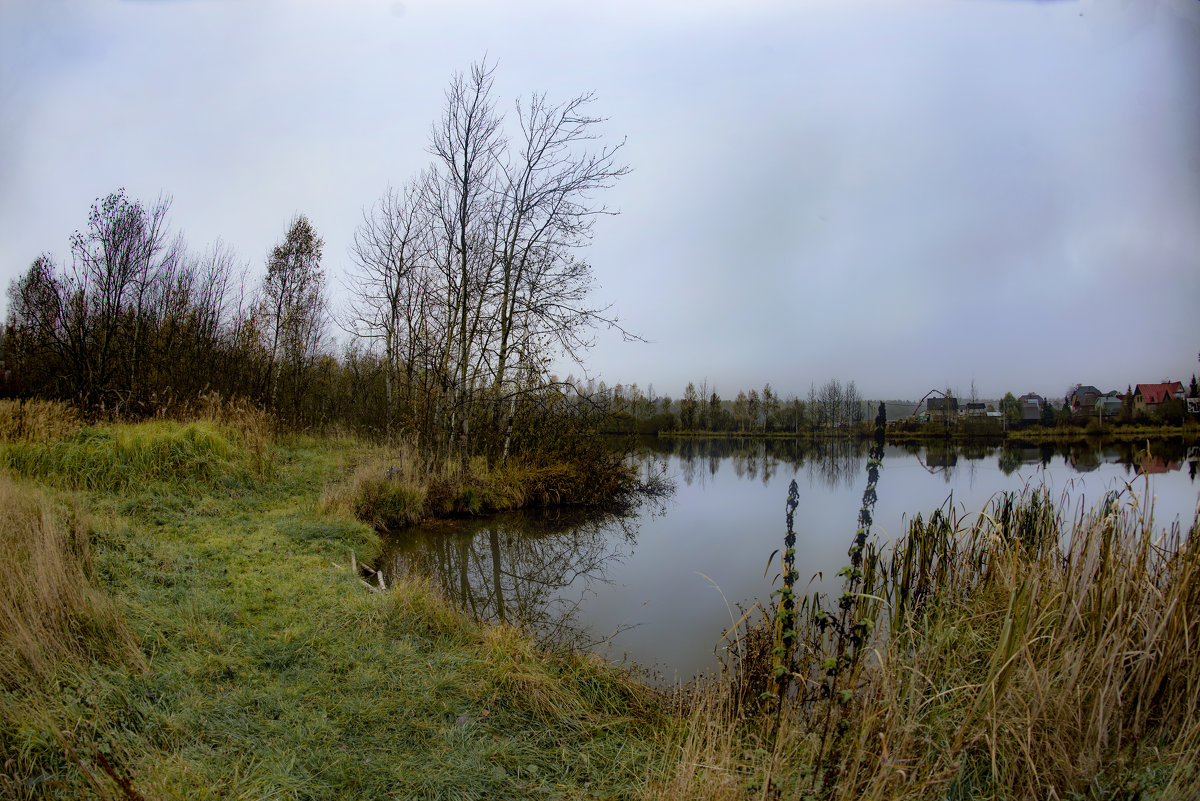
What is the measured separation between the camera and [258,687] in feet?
10.0

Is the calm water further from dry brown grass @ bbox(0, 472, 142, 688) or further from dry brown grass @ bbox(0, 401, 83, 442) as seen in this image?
dry brown grass @ bbox(0, 401, 83, 442)

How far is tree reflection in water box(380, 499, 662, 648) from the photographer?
223 inches

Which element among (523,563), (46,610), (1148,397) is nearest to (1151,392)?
(1148,397)

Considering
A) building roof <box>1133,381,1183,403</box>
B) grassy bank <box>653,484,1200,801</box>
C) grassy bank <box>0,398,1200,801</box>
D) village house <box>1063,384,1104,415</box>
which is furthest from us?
village house <box>1063,384,1104,415</box>

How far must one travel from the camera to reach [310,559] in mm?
5773

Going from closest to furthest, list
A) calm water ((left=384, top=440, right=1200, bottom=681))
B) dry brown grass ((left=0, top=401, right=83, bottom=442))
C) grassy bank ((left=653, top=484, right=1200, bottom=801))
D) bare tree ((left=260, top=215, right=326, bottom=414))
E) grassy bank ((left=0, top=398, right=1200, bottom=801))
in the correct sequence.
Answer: grassy bank ((left=653, top=484, right=1200, bottom=801)), grassy bank ((left=0, top=398, right=1200, bottom=801)), calm water ((left=384, top=440, right=1200, bottom=681)), dry brown grass ((left=0, top=401, right=83, bottom=442)), bare tree ((left=260, top=215, right=326, bottom=414))

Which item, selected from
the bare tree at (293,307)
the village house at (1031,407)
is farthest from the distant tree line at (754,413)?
the bare tree at (293,307)

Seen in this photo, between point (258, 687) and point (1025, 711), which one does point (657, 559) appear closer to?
point (258, 687)

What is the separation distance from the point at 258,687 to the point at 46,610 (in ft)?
4.18

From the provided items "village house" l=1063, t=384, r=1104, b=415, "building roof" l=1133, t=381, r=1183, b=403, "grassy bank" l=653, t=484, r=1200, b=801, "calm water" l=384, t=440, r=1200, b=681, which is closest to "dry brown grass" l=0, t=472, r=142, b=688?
"calm water" l=384, t=440, r=1200, b=681

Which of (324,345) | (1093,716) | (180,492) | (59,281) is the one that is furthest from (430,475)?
(59,281)

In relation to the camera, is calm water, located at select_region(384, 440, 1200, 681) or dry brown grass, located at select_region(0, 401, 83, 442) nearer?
calm water, located at select_region(384, 440, 1200, 681)

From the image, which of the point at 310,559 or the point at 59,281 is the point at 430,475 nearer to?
the point at 310,559

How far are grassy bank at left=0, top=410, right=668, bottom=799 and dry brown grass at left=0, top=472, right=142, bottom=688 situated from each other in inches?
0.5
